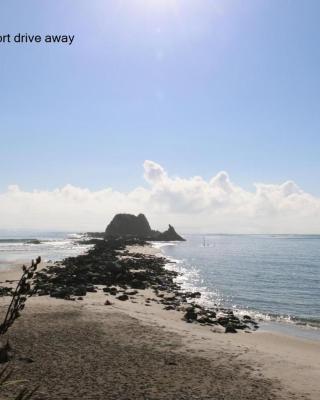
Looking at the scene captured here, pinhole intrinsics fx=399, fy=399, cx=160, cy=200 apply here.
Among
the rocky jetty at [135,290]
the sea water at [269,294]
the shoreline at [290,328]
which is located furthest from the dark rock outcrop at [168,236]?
the shoreline at [290,328]

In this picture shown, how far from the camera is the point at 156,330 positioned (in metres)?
20.3

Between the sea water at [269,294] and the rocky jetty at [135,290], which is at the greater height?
the rocky jetty at [135,290]

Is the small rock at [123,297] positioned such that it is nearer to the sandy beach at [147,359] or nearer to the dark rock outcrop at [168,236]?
the sandy beach at [147,359]

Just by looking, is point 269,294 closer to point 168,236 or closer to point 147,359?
point 147,359

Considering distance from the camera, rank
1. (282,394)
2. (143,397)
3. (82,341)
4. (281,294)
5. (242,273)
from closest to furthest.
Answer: (143,397) → (282,394) → (82,341) → (281,294) → (242,273)

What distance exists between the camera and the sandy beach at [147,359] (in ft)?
41.6

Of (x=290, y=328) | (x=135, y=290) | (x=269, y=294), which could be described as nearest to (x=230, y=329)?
(x=290, y=328)

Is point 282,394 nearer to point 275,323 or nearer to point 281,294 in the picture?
point 275,323

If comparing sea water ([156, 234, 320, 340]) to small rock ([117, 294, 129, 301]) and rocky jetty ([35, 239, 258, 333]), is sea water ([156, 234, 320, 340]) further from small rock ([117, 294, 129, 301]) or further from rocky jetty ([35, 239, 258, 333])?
small rock ([117, 294, 129, 301])

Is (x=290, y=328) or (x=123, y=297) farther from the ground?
(x=123, y=297)

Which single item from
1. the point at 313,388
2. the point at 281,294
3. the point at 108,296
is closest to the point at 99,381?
the point at 313,388

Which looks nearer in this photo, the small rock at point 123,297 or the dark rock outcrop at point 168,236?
the small rock at point 123,297

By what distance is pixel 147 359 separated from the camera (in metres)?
15.5

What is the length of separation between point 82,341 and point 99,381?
4529 millimetres
